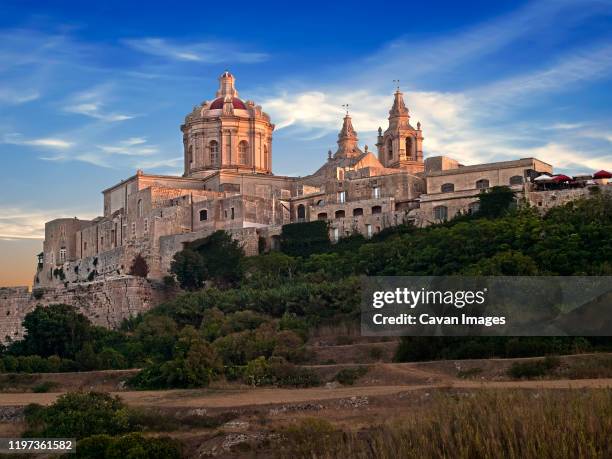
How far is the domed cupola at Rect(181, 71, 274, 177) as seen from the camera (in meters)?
61.5

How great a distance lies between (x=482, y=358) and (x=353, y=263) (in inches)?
569

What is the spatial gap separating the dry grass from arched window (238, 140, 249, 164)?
39.9 meters

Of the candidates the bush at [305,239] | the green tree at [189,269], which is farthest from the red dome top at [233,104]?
the green tree at [189,269]

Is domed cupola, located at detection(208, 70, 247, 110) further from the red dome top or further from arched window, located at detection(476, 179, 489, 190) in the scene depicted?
arched window, located at detection(476, 179, 489, 190)

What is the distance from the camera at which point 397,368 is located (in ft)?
107

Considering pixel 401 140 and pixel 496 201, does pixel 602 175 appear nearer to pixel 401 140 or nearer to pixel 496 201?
pixel 496 201

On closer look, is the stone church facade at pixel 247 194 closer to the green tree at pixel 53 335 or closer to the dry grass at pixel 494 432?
the green tree at pixel 53 335

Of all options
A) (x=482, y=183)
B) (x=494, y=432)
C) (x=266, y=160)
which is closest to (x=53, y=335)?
(x=482, y=183)

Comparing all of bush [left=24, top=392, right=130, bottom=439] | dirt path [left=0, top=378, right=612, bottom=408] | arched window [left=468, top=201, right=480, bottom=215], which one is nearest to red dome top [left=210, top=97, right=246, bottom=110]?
arched window [left=468, top=201, right=480, bottom=215]

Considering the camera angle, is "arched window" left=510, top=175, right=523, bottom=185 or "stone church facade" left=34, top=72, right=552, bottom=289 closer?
"arched window" left=510, top=175, right=523, bottom=185

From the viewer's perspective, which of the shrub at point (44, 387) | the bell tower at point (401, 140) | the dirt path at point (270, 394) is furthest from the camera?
the bell tower at point (401, 140)

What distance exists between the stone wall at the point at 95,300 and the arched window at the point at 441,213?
493 inches

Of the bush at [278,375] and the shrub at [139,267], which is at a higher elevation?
the shrub at [139,267]

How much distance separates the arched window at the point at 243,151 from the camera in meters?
61.8
